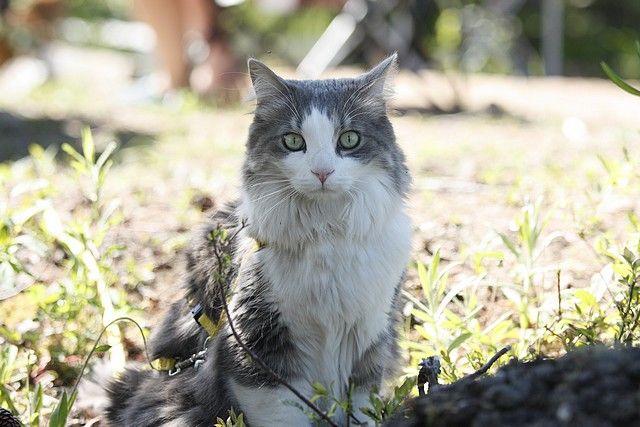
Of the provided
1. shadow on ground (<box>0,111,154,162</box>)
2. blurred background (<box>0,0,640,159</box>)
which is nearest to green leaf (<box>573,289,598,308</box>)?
shadow on ground (<box>0,111,154,162</box>)

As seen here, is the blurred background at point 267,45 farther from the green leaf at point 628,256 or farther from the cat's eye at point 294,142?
the green leaf at point 628,256

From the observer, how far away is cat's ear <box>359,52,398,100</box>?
226 cm

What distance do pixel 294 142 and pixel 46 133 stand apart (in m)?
4.61

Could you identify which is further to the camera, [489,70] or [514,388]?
[489,70]

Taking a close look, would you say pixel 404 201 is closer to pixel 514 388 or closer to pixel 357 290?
pixel 357 290

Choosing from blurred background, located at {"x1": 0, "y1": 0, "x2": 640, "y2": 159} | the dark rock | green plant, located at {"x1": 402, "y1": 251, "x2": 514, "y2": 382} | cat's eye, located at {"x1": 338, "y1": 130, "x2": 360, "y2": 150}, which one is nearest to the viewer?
the dark rock

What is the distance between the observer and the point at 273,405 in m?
2.13

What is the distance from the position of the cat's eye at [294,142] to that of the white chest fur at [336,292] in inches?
9.0

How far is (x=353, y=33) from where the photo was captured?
27.6ft

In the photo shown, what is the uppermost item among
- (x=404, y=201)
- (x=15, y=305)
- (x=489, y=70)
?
(x=404, y=201)

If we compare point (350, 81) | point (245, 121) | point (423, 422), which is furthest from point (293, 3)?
point (423, 422)

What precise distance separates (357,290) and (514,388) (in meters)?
0.68

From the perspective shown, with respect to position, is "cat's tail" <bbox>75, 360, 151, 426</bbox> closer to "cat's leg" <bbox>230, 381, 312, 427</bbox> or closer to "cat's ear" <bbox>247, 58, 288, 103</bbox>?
"cat's leg" <bbox>230, 381, 312, 427</bbox>

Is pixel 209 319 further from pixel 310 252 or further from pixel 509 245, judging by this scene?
pixel 509 245
